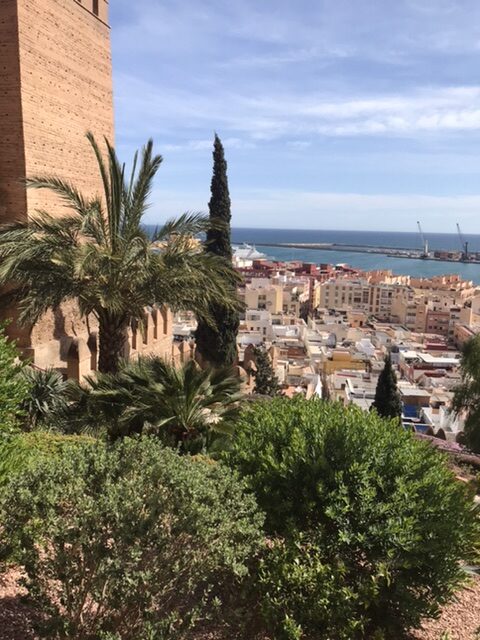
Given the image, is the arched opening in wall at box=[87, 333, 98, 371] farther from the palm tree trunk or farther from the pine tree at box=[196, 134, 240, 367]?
the pine tree at box=[196, 134, 240, 367]

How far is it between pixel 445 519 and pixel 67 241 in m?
7.06

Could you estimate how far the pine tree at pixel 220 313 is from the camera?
49.3 feet

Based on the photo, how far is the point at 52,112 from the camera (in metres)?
10.4

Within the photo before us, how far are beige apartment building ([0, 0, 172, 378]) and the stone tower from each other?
0.02 meters

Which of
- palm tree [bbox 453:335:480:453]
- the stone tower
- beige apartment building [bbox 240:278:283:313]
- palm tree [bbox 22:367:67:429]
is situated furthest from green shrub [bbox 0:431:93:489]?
beige apartment building [bbox 240:278:283:313]

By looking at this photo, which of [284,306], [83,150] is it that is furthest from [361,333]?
[83,150]

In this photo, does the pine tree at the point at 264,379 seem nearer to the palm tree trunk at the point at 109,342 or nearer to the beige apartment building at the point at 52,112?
the beige apartment building at the point at 52,112

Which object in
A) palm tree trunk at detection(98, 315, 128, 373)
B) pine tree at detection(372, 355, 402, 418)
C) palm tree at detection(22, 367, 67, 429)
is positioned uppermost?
palm tree trunk at detection(98, 315, 128, 373)

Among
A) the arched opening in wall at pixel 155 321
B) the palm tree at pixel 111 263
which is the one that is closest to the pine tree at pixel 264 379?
the arched opening in wall at pixel 155 321

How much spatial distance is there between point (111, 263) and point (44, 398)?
227 cm

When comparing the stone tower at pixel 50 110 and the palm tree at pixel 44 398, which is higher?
the stone tower at pixel 50 110

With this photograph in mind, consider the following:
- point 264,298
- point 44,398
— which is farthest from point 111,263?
point 264,298

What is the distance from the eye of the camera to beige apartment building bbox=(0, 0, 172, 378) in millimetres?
9539

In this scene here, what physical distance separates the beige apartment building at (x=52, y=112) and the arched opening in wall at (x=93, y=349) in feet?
0.08
